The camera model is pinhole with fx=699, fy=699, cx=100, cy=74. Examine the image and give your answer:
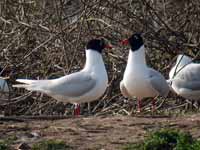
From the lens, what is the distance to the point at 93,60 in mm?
10438

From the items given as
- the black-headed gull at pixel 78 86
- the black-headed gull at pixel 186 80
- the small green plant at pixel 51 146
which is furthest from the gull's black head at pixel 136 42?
the small green plant at pixel 51 146

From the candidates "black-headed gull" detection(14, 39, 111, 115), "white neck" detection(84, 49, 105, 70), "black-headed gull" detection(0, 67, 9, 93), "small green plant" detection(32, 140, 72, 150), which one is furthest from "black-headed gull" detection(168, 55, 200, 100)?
"small green plant" detection(32, 140, 72, 150)

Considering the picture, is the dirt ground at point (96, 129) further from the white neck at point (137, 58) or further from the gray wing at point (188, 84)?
the gray wing at point (188, 84)

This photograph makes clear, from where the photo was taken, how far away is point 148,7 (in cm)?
1155

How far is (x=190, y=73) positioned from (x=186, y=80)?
13 centimetres

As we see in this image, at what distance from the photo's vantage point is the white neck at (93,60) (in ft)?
33.8

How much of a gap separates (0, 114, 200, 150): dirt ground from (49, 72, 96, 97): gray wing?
1.41 meters

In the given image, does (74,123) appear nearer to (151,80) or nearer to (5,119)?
(5,119)

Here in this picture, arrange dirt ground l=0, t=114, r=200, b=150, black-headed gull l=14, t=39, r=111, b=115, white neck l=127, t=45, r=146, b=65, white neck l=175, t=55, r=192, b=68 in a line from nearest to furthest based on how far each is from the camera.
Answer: dirt ground l=0, t=114, r=200, b=150
black-headed gull l=14, t=39, r=111, b=115
white neck l=127, t=45, r=146, b=65
white neck l=175, t=55, r=192, b=68

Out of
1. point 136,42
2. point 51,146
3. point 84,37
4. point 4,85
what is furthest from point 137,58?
point 51,146

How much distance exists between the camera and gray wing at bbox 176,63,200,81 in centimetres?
1084

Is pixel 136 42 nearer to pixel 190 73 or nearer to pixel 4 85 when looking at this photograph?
pixel 190 73

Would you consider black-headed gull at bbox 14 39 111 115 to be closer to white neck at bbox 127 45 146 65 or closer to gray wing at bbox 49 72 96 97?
gray wing at bbox 49 72 96 97

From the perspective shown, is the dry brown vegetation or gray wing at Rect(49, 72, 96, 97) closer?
gray wing at Rect(49, 72, 96, 97)
